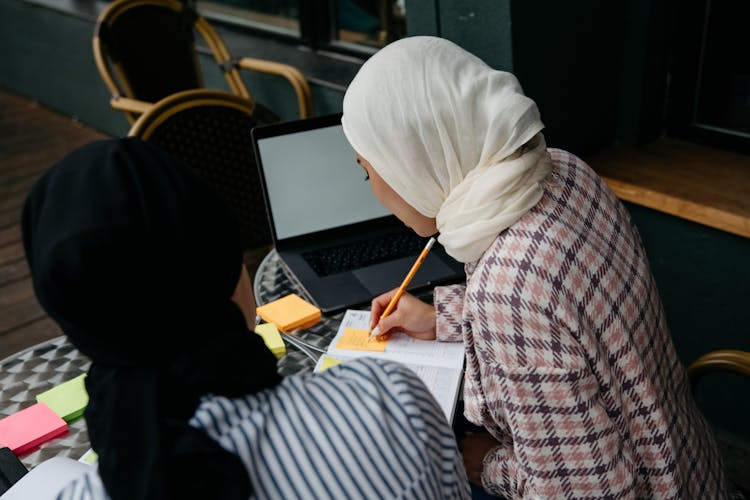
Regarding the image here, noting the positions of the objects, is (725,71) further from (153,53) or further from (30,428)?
(153,53)

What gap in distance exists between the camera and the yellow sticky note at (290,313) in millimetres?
1465

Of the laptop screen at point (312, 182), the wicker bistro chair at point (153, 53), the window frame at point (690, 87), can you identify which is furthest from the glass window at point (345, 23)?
the laptop screen at point (312, 182)

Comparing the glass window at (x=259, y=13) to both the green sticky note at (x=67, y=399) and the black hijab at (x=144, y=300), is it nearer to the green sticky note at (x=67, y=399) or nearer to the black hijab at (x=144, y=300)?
the green sticky note at (x=67, y=399)

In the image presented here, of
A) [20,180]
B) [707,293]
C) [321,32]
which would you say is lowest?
[20,180]

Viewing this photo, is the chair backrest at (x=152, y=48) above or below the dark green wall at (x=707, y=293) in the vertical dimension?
above

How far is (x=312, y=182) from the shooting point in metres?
1.71

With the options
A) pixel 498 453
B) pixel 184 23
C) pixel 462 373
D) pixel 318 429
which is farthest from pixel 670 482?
pixel 184 23

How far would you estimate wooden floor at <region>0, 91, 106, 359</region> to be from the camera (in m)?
2.84

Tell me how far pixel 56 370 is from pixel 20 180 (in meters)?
3.03

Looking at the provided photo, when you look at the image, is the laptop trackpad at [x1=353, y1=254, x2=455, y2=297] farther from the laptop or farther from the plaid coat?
the plaid coat

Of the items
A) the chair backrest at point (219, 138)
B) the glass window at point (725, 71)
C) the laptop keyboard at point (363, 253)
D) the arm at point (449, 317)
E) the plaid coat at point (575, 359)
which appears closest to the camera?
the plaid coat at point (575, 359)

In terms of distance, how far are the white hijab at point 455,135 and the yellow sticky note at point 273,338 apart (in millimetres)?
419

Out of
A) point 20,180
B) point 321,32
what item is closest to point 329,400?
point 321,32

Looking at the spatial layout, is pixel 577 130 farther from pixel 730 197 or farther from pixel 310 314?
pixel 310 314
